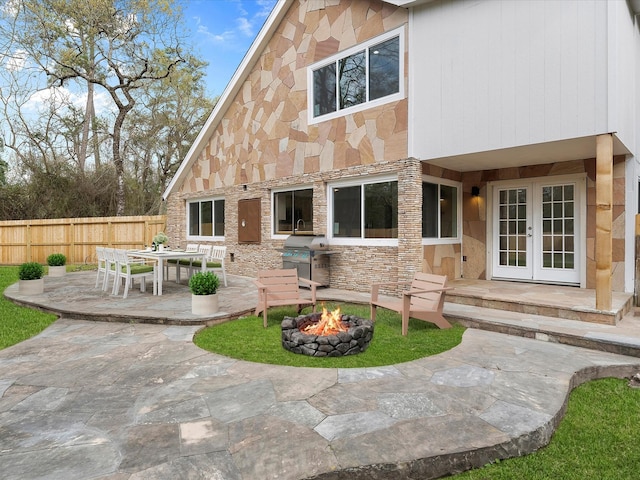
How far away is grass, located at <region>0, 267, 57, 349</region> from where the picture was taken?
5359 millimetres

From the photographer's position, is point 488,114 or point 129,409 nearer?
point 129,409

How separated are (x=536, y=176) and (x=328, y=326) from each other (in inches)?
233

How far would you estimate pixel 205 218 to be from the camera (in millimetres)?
12883

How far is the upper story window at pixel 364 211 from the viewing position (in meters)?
7.96

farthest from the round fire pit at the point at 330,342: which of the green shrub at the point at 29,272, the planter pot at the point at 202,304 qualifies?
the green shrub at the point at 29,272

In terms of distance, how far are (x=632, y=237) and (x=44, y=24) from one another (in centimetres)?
2258

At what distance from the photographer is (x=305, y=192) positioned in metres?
9.68

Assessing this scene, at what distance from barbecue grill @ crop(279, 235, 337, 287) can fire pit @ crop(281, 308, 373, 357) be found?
3559mm

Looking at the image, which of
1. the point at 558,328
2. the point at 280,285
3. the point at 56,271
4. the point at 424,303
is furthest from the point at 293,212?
the point at 56,271

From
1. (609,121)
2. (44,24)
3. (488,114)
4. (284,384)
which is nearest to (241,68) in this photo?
(488,114)

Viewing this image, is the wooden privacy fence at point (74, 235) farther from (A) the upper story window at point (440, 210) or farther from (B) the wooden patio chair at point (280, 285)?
(A) the upper story window at point (440, 210)

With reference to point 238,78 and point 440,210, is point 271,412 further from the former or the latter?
point 238,78

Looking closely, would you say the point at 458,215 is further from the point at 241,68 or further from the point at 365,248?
the point at 241,68

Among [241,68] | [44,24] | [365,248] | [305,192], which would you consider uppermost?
[44,24]
